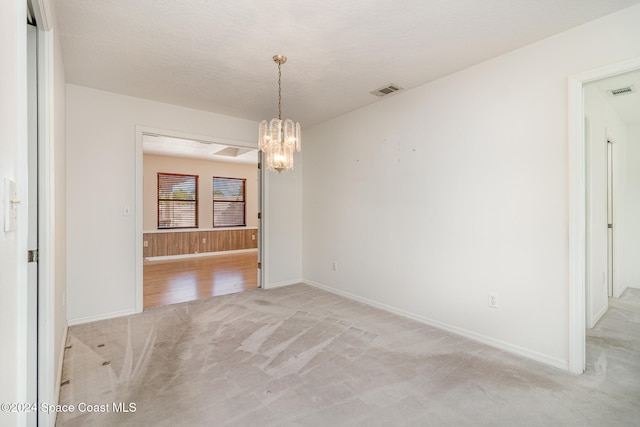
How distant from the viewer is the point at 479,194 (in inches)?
112

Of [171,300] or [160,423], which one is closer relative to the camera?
[160,423]

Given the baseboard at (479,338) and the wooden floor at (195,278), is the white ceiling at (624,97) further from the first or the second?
the wooden floor at (195,278)

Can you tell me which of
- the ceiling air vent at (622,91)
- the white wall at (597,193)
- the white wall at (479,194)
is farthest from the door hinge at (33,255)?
the ceiling air vent at (622,91)

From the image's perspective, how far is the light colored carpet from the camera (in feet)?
5.93

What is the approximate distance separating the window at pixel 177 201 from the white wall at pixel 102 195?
14.5 ft

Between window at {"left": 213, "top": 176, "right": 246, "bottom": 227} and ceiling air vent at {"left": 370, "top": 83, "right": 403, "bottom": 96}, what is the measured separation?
618cm

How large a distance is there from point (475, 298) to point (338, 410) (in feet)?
5.76

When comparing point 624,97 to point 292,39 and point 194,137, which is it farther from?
point 194,137

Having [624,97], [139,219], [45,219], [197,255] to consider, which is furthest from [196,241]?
[624,97]

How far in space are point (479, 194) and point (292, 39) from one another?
2142 millimetres

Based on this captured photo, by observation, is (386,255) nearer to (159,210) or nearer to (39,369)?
(39,369)

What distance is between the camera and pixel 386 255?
12.3 feet

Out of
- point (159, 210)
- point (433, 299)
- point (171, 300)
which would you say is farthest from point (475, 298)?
point (159, 210)

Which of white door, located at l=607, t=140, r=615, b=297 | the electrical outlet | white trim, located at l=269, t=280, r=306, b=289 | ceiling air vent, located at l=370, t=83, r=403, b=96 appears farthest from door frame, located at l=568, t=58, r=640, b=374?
white trim, located at l=269, t=280, r=306, b=289
